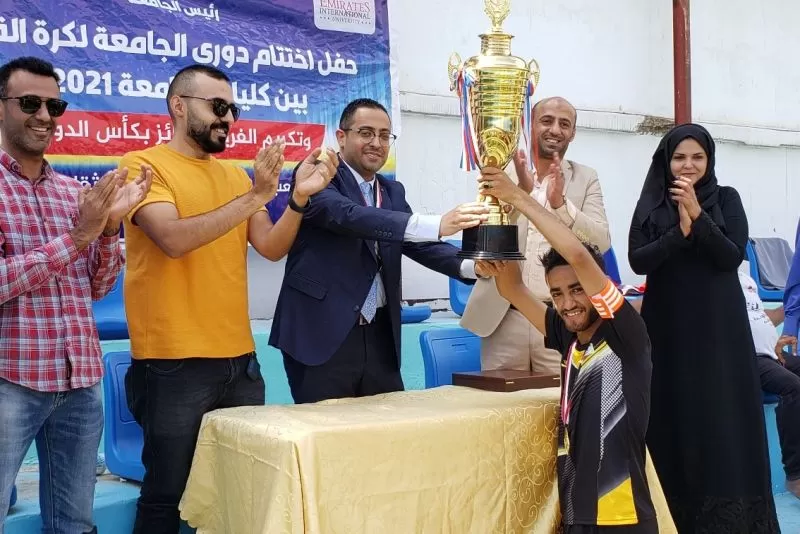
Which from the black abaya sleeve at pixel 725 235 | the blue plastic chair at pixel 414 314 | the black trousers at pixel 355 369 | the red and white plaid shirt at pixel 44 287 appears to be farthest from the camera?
the blue plastic chair at pixel 414 314

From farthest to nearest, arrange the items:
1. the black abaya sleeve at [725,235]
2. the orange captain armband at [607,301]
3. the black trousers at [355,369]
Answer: the black abaya sleeve at [725,235] → the black trousers at [355,369] → the orange captain armband at [607,301]

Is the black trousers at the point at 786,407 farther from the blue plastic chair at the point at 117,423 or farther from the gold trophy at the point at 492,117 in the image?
the blue plastic chair at the point at 117,423

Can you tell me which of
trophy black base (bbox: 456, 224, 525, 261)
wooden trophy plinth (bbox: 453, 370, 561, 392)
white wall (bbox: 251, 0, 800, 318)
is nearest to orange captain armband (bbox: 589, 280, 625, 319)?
trophy black base (bbox: 456, 224, 525, 261)

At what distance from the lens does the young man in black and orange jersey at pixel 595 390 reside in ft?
8.87

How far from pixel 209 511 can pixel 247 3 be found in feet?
10.7

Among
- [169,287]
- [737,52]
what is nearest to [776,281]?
[737,52]

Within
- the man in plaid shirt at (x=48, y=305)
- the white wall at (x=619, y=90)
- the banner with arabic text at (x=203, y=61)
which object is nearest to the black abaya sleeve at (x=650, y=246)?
the man in plaid shirt at (x=48, y=305)

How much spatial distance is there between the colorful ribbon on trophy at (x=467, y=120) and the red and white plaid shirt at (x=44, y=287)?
1106 mm

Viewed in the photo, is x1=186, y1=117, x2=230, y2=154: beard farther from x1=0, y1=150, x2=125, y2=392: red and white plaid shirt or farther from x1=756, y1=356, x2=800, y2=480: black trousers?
x1=756, y1=356, x2=800, y2=480: black trousers

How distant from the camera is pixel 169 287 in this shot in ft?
9.50

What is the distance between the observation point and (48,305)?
271cm

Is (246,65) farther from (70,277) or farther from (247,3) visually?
(70,277)

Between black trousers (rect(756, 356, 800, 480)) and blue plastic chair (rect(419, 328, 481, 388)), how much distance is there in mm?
1420

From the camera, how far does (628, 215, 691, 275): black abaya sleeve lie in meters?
3.48
